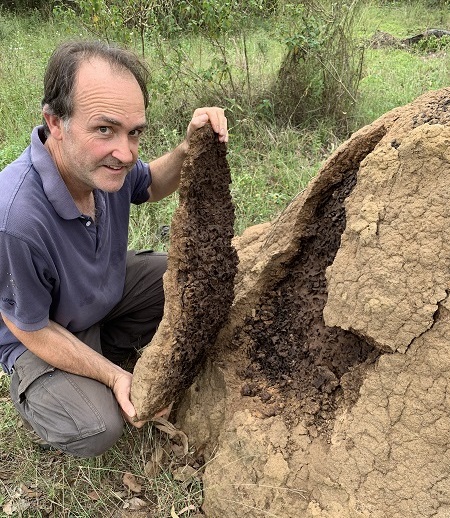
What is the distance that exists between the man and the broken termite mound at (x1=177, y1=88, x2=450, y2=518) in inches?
17.8

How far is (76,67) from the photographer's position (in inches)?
78.0

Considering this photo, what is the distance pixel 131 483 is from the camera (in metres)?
2.32

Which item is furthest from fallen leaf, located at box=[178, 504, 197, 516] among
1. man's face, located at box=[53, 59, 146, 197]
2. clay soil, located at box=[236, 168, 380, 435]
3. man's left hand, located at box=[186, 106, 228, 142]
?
man's left hand, located at box=[186, 106, 228, 142]

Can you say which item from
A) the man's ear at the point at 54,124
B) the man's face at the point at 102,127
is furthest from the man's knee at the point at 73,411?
the man's ear at the point at 54,124

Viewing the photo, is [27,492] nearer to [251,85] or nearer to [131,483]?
[131,483]

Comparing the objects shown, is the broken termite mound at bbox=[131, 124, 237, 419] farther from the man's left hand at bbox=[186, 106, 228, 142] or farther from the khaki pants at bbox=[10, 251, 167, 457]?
→ the khaki pants at bbox=[10, 251, 167, 457]

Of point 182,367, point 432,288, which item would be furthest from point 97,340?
point 432,288

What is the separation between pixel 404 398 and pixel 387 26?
351 inches

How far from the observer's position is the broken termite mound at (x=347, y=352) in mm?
1652

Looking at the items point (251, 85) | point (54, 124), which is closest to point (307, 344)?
point (54, 124)

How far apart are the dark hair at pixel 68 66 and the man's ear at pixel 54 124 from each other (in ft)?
0.05

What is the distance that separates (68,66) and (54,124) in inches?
8.6

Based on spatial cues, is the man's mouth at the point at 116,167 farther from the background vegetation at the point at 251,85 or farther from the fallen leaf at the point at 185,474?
the background vegetation at the point at 251,85

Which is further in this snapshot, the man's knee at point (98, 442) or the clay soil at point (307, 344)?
the man's knee at point (98, 442)
